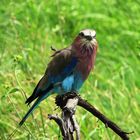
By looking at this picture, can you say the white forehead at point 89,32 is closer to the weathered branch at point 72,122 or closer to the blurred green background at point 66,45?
the blurred green background at point 66,45

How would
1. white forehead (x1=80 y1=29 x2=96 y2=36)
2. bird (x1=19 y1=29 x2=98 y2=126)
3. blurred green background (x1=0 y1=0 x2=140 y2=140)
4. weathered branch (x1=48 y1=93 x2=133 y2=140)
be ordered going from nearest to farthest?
weathered branch (x1=48 y1=93 x2=133 y2=140)
white forehead (x1=80 y1=29 x2=96 y2=36)
bird (x1=19 y1=29 x2=98 y2=126)
blurred green background (x1=0 y1=0 x2=140 y2=140)

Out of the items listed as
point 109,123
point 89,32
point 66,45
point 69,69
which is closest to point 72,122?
point 109,123

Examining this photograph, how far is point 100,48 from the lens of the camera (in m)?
6.26

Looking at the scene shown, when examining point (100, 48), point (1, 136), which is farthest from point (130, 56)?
point (1, 136)

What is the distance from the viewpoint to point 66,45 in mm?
5969

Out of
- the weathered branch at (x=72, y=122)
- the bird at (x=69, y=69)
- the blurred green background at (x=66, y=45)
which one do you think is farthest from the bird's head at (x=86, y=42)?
the weathered branch at (x=72, y=122)

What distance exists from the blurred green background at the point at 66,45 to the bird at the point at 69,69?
0.19 meters

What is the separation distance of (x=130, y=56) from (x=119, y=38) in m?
0.33

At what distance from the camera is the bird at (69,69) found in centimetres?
374

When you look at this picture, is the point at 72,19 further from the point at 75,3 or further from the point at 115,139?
the point at 115,139

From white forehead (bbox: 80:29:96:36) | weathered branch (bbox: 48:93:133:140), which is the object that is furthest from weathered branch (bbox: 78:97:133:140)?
white forehead (bbox: 80:29:96:36)

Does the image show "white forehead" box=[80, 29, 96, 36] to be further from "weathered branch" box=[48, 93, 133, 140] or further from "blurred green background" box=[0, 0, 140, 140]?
"weathered branch" box=[48, 93, 133, 140]

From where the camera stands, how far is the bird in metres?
3.74

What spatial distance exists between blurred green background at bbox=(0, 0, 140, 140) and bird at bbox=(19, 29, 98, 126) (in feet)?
0.62
